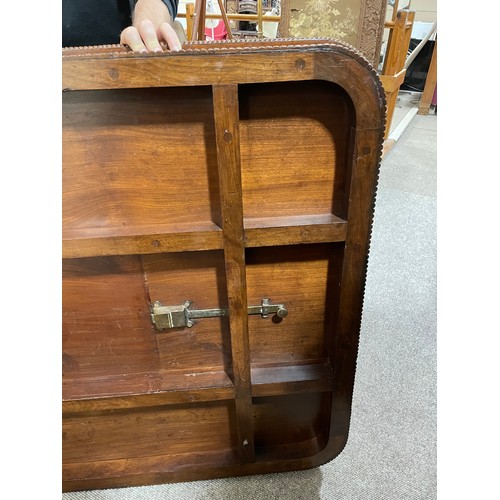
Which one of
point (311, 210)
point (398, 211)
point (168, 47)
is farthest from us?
point (398, 211)

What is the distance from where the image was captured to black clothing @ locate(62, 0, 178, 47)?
838 mm

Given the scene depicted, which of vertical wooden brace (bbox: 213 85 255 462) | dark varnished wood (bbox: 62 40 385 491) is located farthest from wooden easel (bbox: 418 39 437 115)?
vertical wooden brace (bbox: 213 85 255 462)

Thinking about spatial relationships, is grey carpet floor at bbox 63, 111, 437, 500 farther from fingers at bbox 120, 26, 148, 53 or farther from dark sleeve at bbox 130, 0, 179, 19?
dark sleeve at bbox 130, 0, 179, 19

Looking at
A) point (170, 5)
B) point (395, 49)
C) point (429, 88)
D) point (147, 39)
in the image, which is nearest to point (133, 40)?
point (147, 39)

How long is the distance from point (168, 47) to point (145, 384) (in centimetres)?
62

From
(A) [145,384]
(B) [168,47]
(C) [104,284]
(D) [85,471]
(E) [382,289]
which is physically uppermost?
(B) [168,47]

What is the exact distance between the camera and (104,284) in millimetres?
750

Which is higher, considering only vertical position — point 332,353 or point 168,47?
point 168,47

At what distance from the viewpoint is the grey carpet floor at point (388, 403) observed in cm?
99

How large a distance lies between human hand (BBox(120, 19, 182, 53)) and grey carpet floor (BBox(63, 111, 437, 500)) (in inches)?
37.0

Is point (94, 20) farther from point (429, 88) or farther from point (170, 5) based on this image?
point (429, 88)

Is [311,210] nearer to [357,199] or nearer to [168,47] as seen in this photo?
[357,199]

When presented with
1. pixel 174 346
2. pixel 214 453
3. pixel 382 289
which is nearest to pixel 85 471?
pixel 214 453

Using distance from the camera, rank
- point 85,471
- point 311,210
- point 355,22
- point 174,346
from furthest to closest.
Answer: point 355,22 → point 85,471 → point 174,346 → point 311,210
